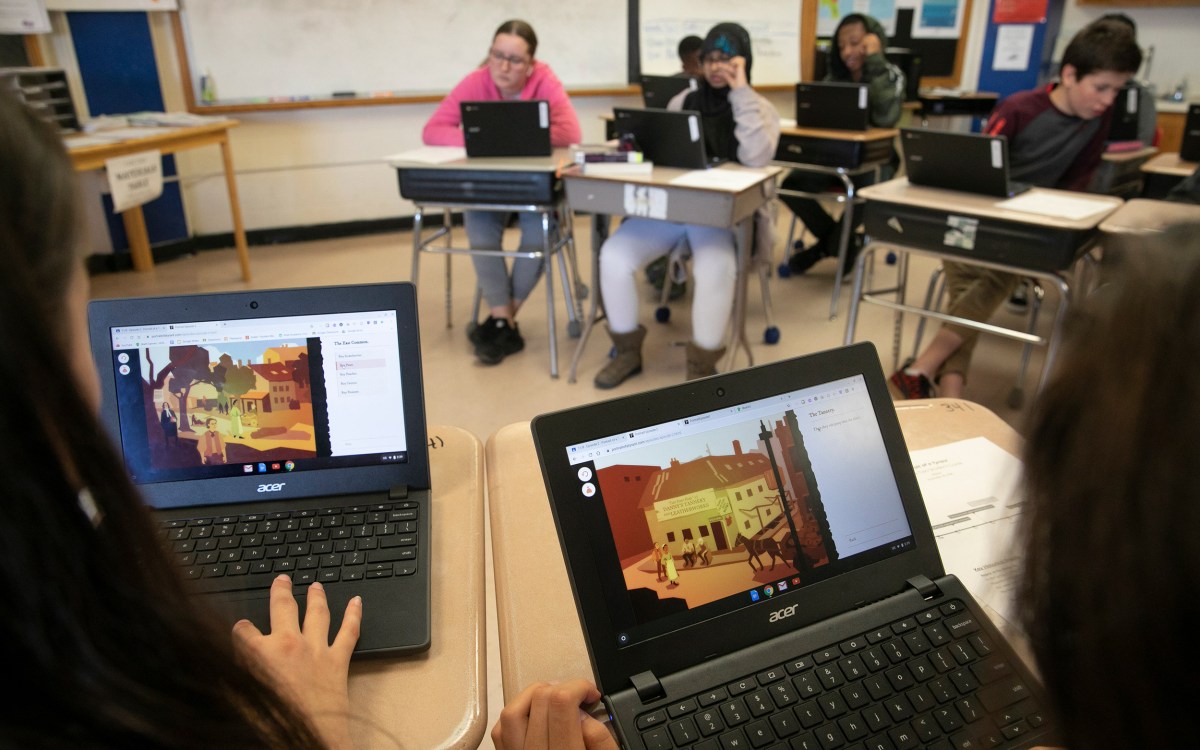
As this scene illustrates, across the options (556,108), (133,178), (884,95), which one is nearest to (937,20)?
(884,95)

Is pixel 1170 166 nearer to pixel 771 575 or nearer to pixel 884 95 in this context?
pixel 884 95

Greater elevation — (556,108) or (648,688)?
(556,108)

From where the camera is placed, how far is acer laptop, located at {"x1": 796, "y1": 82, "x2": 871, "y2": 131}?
130 inches

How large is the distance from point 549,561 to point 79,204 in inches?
21.4

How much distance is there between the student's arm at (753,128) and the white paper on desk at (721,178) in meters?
→ 0.14

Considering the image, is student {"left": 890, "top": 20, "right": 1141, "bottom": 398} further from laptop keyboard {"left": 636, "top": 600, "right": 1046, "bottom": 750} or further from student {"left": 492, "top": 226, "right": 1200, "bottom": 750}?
student {"left": 492, "top": 226, "right": 1200, "bottom": 750}

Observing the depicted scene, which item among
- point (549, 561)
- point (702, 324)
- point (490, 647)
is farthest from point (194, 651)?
point (702, 324)

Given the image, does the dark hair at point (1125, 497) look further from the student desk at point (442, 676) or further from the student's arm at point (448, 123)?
the student's arm at point (448, 123)

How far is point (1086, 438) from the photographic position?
1.07 feet

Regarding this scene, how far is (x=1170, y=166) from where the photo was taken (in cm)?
295

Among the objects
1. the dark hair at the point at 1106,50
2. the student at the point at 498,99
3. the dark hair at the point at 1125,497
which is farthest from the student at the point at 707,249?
the dark hair at the point at 1125,497

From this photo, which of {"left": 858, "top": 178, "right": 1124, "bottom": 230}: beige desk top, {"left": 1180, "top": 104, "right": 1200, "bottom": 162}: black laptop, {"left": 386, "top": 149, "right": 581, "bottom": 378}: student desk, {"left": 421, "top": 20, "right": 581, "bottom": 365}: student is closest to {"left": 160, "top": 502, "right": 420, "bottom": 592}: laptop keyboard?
{"left": 858, "top": 178, "right": 1124, "bottom": 230}: beige desk top

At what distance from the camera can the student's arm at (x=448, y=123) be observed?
9.77 feet

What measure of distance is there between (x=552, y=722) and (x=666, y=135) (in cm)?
223
